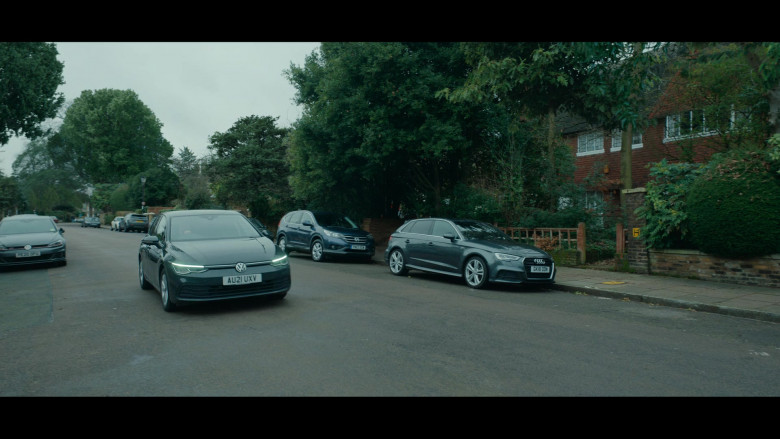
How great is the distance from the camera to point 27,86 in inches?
753

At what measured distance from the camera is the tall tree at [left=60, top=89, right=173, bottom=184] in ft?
226

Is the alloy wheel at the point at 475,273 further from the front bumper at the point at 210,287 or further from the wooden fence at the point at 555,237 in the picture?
the front bumper at the point at 210,287

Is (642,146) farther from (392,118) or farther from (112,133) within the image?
(112,133)

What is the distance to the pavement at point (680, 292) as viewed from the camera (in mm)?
7812

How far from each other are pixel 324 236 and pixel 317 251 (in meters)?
0.59

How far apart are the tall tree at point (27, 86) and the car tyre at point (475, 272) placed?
17936mm

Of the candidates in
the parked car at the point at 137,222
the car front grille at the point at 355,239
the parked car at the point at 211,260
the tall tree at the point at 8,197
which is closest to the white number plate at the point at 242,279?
the parked car at the point at 211,260

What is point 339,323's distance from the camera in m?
6.57

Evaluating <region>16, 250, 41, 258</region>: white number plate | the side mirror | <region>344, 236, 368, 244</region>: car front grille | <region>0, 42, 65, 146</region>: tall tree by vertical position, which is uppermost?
<region>0, 42, 65, 146</region>: tall tree

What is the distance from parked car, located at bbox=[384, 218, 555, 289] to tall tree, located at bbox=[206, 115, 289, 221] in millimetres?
17980

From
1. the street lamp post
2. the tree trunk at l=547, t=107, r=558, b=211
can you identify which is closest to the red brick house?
the tree trunk at l=547, t=107, r=558, b=211

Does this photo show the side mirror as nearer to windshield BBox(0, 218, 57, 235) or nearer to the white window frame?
windshield BBox(0, 218, 57, 235)

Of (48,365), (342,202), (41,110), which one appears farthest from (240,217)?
(41,110)
